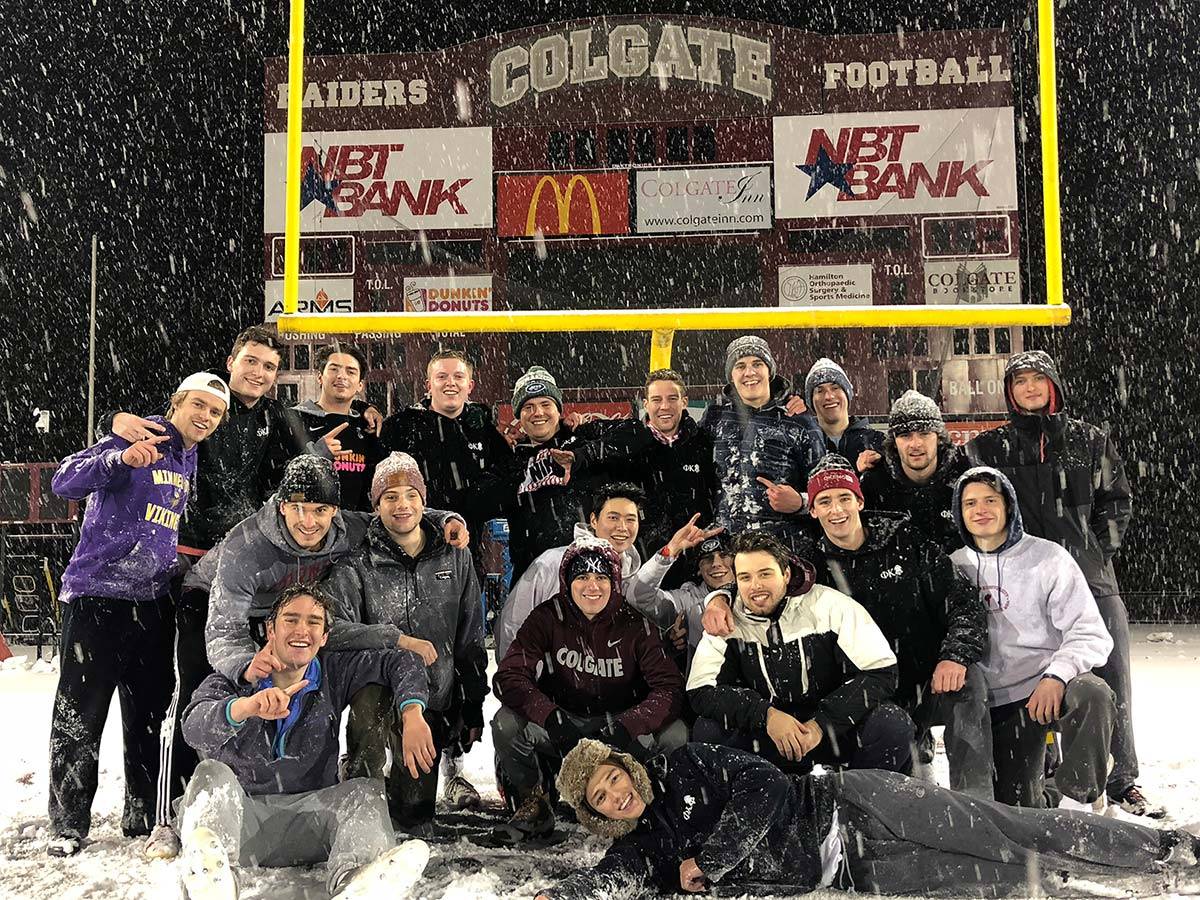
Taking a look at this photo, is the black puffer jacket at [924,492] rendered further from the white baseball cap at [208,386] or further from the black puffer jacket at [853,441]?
the white baseball cap at [208,386]

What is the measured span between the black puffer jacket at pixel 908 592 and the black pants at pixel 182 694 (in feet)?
5.67

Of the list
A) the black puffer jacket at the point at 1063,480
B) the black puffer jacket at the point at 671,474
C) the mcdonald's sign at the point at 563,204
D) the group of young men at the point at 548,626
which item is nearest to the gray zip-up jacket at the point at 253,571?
the group of young men at the point at 548,626

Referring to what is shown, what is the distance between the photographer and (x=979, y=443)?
359 cm

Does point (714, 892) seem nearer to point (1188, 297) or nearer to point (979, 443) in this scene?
point (979, 443)

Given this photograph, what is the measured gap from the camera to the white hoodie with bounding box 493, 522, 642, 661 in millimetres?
3412

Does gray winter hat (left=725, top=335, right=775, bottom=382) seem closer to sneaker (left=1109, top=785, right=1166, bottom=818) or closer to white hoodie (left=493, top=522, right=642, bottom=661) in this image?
white hoodie (left=493, top=522, right=642, bottom=661)

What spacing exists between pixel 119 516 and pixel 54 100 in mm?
9381

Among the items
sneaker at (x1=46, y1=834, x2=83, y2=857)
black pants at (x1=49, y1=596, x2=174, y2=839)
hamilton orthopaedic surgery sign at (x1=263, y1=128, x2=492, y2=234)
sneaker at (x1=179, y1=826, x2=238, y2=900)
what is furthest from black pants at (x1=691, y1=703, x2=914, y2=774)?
hamilton orthopaedic surgery sign at (x1=263, y1=128, x2=492, y2=234)

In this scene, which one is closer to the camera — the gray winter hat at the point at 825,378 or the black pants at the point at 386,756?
the black pants at the point at 386,756

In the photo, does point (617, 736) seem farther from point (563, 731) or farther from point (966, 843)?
point (966, 843)

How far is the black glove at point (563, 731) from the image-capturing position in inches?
113

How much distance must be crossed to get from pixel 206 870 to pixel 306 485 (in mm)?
1047

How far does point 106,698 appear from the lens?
9.77ft

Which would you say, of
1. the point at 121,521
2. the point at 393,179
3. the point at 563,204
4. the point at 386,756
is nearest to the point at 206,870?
the point at 386,756
